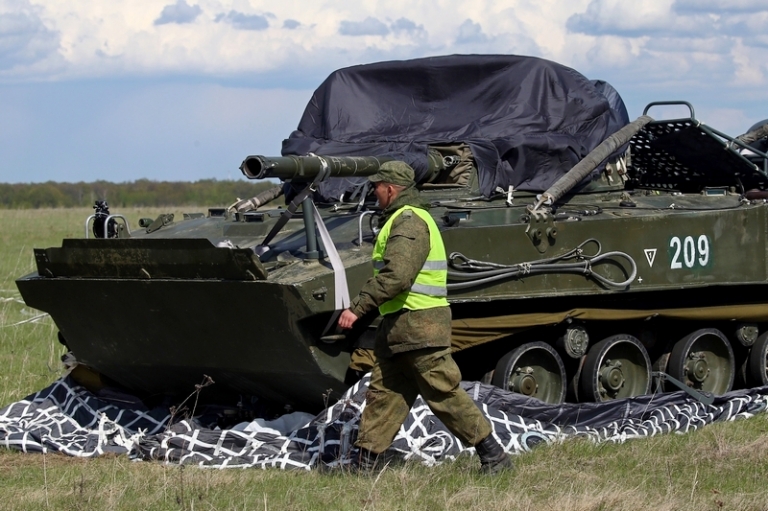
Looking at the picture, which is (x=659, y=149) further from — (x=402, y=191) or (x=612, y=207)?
(x=402, y=191)

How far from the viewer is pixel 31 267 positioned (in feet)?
66.3

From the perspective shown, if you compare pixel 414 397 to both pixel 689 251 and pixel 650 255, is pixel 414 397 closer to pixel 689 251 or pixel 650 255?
pixel 650 255

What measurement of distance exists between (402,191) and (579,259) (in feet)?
6.60

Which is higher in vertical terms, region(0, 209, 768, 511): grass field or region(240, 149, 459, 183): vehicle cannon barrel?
region(240, 149, 459, 183): vehicle cannon barrel

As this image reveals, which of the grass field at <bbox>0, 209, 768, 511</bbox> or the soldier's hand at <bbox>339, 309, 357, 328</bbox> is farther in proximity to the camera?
the soldier's hand at <bbox>339, 309, 357, 328</bbox>

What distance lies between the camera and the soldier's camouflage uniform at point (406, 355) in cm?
663

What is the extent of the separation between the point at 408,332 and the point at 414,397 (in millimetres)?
478

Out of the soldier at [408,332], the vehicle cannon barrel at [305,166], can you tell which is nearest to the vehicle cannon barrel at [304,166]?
the vehicle cannon barrel at [305,166]

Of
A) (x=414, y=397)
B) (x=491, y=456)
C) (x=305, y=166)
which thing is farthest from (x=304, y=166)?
(x=491, y=456)

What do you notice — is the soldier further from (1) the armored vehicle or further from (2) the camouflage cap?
(1) the armored vehicle

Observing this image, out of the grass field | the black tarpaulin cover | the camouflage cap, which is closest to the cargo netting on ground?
the grass field

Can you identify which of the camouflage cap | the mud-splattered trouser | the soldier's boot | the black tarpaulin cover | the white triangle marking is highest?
the black tarpaulin cover

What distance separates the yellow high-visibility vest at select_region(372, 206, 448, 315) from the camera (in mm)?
6750

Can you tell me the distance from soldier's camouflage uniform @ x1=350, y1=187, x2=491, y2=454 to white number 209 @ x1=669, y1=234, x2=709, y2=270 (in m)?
2.80
